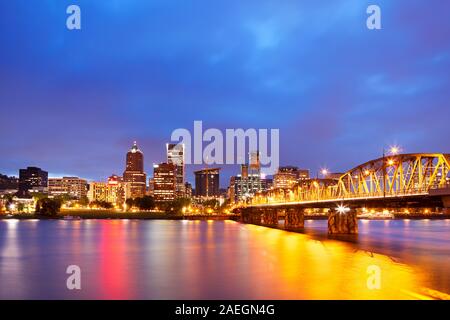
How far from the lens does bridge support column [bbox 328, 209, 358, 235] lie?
11912 centimetres

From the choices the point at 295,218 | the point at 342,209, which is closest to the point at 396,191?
the point at 342,209

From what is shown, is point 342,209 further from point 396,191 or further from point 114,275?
point 114,275

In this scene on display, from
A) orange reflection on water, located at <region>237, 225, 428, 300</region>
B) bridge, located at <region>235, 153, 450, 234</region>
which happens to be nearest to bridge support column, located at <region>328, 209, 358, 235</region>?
bridge, located at <region>235, 153, 450, 234</region>

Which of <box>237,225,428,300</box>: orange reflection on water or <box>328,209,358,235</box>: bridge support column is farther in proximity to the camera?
<box>328,209,358,235</box>: bridge support column

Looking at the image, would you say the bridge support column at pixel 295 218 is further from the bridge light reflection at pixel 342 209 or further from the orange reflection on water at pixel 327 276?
the orange reflection on water at pixel 327 276

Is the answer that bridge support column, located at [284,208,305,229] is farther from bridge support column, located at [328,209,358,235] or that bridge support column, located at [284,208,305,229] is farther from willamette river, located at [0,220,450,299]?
willamette river, located at [0,220,450,299]

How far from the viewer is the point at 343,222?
120250 millimetres

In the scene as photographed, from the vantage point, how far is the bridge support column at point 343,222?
11912cm

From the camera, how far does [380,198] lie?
273 feet

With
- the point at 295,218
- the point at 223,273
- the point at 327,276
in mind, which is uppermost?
the point at 327,276

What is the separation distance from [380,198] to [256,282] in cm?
4628
